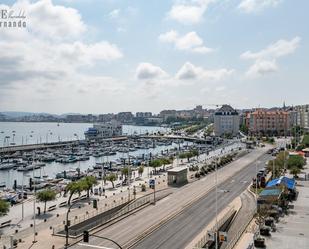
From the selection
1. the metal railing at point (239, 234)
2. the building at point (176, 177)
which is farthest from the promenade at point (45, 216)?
the metal railing at point (239, 234)

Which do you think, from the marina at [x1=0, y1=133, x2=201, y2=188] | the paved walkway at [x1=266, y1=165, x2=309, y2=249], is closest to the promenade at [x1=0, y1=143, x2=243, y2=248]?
the paved walkway at [x1=266, y1=165, x2=309, y2=249]

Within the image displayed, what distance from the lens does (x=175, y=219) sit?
1623 inches

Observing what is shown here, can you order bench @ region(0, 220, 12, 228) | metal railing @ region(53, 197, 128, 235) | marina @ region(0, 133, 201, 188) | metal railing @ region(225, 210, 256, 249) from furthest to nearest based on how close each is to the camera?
marina @ region(0, 133, 201, 188)
bench @ region(0, 220, 12, 228)
metal railing @ region(53, 197, 128, 235)
metal railing @ region(225, 210, 256, 249)

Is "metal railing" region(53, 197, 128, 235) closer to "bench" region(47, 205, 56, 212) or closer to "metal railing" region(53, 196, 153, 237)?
"metal railing" region(53, 196, 153, 237)

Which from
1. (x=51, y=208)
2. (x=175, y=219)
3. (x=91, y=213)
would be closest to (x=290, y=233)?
(x=175, y=219)

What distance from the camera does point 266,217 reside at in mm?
37688

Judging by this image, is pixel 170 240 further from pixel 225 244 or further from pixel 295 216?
pixel 295 216

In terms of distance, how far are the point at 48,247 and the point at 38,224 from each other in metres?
9.86

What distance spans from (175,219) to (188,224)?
7.66ft

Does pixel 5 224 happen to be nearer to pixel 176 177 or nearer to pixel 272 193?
pixel 176 177

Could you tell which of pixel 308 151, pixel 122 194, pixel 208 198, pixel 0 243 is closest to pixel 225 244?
pixel 208 198

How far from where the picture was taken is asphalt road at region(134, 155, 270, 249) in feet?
110

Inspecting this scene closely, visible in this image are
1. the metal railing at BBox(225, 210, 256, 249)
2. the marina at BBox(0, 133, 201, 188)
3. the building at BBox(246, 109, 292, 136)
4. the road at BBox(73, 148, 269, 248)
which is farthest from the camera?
the building at BBox(246, 109, 292, 136)

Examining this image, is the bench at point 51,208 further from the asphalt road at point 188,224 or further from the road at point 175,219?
the asphalt road at point 188,224
